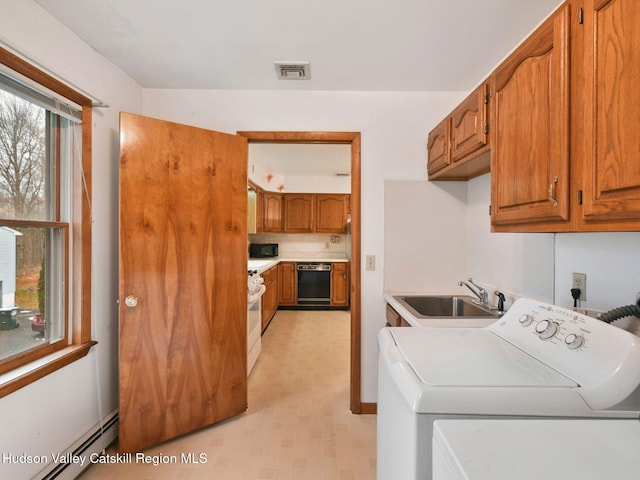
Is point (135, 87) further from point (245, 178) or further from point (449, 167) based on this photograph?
point (449, 167)

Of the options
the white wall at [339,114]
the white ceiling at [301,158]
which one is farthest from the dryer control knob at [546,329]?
the white ceiling at [301,158]

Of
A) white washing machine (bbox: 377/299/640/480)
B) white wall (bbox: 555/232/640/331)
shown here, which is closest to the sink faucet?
white wall (bbox: 555/232/640/331)

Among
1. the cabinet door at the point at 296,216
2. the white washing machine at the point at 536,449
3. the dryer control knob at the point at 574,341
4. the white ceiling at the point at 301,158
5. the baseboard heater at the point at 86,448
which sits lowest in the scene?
the baseboard heater at the point at 86,448

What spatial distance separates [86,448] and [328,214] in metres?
4.50

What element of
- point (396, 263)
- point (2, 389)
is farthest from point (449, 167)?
point (2, 389)

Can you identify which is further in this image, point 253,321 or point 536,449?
point 253,321

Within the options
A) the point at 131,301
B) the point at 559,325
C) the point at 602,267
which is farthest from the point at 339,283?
the point at 559,325

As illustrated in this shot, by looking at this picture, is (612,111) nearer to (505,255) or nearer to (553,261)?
(553,261)

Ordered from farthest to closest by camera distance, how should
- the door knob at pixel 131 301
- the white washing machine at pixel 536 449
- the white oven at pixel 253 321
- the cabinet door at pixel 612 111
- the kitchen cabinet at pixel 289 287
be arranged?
1. the kitchen cabinet at pixel 289 287
2. the white oven at pixel 253 321
3. the door knob at pixel 131 301
4. the cabinet door at pixel 612 111
5. the white washing machine at pixel 536 449

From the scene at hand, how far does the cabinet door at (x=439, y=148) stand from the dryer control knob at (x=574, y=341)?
1.21 m

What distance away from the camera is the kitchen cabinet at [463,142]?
1522 mm

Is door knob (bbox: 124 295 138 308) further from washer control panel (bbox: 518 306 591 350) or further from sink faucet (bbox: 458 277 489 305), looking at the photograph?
sink faucet (bbox: 458 277 489 305)

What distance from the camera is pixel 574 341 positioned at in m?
0.96

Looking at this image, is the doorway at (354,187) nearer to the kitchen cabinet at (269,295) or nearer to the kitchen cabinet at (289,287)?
the kitchen cabinet at (269,295)
